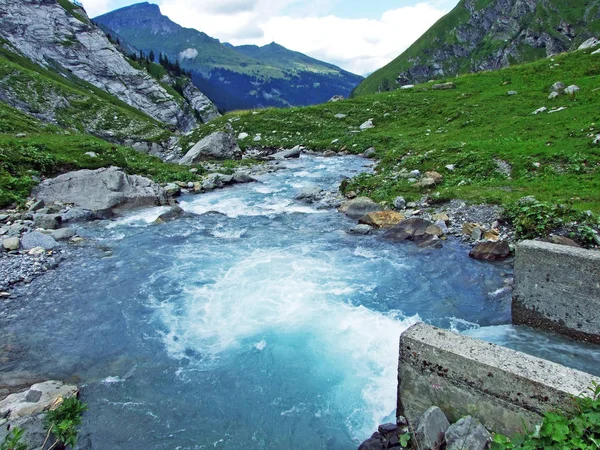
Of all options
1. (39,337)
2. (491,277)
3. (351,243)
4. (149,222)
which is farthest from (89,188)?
(491,277)

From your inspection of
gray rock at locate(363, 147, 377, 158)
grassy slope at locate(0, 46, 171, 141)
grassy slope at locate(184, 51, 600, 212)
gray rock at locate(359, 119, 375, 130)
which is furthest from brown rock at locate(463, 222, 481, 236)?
grassy slope at locate(0, 46, 171, 141)

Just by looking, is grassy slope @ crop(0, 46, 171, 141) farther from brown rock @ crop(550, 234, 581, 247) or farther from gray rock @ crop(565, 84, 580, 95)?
brown rock @ crop(550, 234, 581, 247)

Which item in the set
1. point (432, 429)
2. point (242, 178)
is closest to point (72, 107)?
point (242, 178)

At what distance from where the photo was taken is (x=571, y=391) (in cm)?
556

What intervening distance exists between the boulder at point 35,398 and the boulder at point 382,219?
13680 millimetres

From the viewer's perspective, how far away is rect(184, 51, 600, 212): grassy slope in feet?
63.8

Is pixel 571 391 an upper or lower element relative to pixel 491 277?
upper

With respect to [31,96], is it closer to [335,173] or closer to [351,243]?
[335,173]

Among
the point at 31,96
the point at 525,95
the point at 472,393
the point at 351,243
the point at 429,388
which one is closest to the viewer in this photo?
the point at 472,393

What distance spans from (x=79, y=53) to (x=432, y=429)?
119 meters

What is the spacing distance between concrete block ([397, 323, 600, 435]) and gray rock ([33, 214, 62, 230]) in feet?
60.1

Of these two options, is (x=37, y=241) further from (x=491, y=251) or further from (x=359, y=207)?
(x=491, y=251)

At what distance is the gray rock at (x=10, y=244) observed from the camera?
16109 mm

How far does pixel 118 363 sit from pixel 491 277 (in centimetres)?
1187
